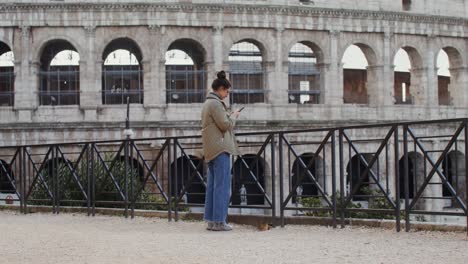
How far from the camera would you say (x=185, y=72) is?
37844mm

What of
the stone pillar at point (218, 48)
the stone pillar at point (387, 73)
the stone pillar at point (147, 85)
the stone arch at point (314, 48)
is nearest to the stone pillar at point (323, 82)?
the stone arch at point (314, 48)

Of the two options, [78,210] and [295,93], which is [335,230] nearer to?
[78,210]

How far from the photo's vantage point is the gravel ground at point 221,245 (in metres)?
9.75

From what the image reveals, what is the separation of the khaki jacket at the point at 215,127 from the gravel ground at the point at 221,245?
117 cm

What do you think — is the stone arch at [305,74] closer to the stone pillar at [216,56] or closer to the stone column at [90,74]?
the stone pillar at [216,56]

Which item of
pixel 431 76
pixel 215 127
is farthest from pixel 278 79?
pixel 215 127

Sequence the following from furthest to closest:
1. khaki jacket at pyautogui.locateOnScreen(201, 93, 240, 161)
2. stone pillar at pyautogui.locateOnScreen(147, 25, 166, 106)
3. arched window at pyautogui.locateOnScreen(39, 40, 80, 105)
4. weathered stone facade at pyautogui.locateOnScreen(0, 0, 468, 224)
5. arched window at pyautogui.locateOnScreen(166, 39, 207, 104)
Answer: arched window at pyautogui.locateOnScreen(166, 39, 207, 104), arched window at pyautogui.locateOnScreen(39, 40, 80, 105), stone pillar at pyautogui.locateOnScreen(147, 25, 166, 106), weathered stone facade at pyautogui.locateOnScreen(0, 0, 468, 224), khaki jacket at pyautogui.locateOnScreen(201, 93, 240, 161)

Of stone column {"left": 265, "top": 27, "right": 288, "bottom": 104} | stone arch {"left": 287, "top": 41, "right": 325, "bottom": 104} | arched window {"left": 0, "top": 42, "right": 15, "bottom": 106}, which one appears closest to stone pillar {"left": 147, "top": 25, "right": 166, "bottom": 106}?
stone column {"left": 265, "top": 27, "right": 288, "bottom": 104}

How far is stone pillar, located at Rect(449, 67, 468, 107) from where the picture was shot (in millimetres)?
41444

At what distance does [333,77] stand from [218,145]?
2640cm

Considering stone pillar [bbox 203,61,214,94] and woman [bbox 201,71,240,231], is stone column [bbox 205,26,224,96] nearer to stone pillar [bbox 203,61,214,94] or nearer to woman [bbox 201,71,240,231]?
stone pillar [bbox 203,61,214,94]

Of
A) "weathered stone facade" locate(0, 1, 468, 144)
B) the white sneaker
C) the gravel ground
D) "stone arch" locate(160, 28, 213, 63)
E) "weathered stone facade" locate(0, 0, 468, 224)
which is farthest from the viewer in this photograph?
"stone arch" locate(160, 28, 213, 63)

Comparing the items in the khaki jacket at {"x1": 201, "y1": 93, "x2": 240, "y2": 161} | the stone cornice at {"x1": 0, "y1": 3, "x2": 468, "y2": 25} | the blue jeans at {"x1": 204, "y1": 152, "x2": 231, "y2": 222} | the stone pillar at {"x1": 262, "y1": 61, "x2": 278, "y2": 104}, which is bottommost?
the blue jeans at {"x1": 204, "y1": 152, "x2": 231, "y2": 222}

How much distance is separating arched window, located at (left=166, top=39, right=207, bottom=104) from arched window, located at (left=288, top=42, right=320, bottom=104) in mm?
4073
